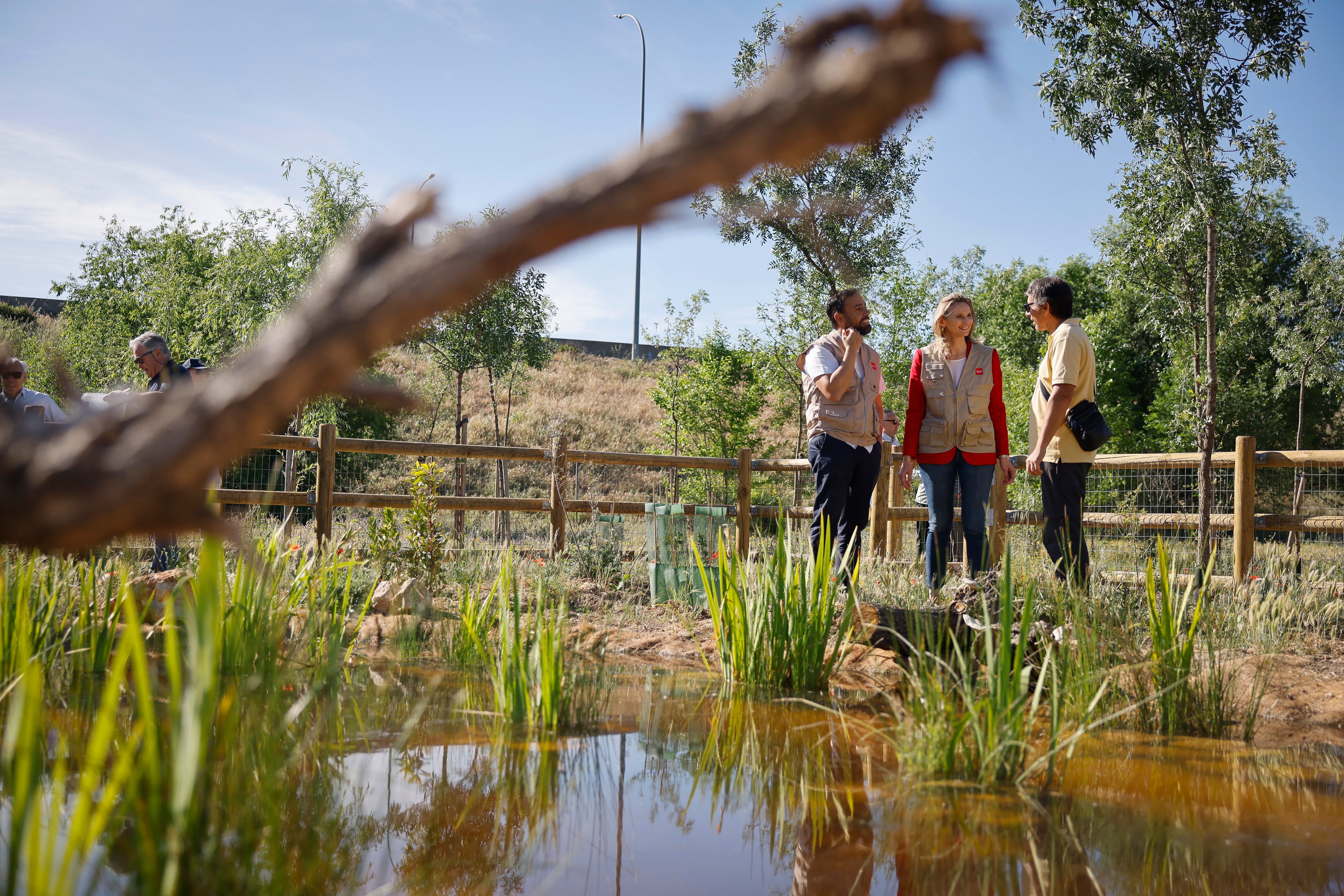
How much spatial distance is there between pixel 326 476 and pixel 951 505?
15.9ft

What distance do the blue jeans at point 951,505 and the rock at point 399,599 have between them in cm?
284

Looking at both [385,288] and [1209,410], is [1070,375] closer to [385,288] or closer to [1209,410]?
[1209,410]

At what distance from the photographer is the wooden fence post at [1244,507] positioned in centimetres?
632

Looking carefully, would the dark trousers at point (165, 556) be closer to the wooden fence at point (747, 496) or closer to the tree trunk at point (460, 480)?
the wooden fence at point (747, 496)

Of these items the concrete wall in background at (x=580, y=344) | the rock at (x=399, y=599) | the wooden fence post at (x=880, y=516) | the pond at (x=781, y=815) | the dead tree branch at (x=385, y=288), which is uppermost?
the concrete wall in background at (x=580, y=344)

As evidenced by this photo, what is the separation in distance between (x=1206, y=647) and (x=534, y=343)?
13.4 metres

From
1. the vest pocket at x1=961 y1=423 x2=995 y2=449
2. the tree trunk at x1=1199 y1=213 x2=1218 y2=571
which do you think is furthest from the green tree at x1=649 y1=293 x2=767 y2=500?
the vest pocket at x1=961 y1=423 x2=995 y2=449

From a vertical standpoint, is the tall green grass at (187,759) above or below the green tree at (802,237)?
below

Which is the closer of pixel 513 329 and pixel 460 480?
pixel 460 480

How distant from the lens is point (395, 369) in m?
26.5

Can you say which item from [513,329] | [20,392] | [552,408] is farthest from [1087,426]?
[552,408]

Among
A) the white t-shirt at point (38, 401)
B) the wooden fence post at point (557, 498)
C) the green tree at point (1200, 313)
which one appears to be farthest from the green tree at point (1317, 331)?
the white t-shirt at point (38, 401)

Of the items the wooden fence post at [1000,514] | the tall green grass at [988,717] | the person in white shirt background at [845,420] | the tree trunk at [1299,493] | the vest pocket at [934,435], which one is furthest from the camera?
the tree trunk at [1299,493]

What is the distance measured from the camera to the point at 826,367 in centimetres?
473
